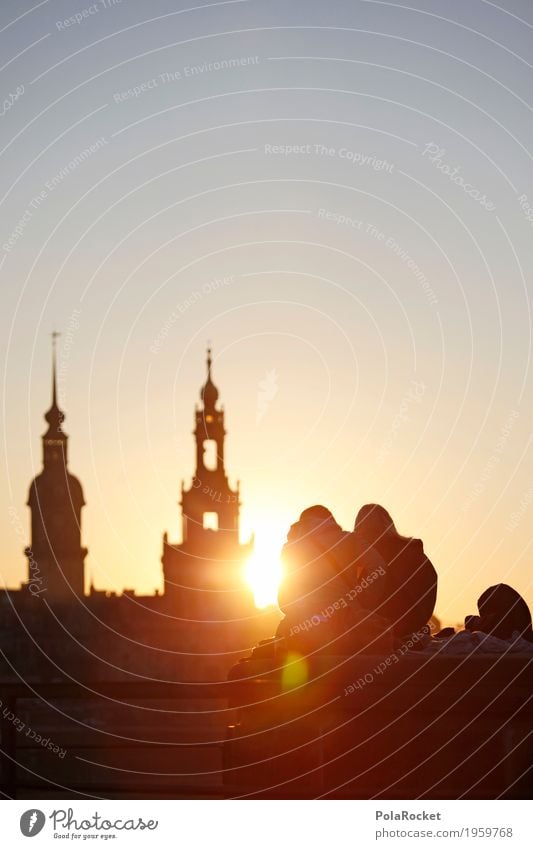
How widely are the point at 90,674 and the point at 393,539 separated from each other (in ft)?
250

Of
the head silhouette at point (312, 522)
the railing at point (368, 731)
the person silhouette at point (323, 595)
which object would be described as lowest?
the railing at point (368, 731)

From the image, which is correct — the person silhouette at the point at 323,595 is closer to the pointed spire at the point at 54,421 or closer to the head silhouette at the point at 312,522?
the head silhouette at the point at 312,522

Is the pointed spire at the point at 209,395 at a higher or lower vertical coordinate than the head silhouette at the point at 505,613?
higher

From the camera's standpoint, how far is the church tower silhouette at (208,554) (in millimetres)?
85875

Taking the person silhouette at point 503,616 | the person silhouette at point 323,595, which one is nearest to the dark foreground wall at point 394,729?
the person silhouette at point 323,595

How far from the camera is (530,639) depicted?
1353 centimetres

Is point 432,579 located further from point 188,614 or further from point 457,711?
point 188,614

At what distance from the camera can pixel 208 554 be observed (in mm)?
90562

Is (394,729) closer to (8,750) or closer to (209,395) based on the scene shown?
(8,750)

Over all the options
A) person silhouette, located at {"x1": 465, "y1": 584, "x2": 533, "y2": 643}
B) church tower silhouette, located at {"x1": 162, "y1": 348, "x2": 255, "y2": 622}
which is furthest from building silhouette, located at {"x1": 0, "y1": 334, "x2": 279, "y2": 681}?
person silhouette, located at {"x1": 465, "y1": 584, "x2": 533, "y2": 643}
